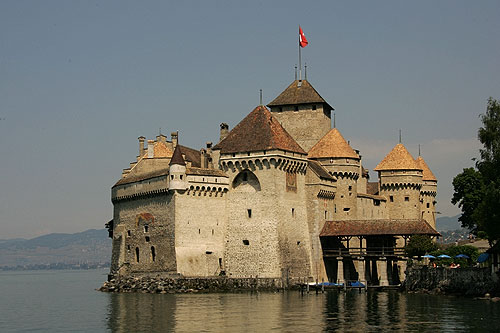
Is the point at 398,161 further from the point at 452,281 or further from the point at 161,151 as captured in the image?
the point at 452,281

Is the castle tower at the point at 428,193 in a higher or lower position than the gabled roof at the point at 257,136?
lower

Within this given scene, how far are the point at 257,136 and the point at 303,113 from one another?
41.9ft

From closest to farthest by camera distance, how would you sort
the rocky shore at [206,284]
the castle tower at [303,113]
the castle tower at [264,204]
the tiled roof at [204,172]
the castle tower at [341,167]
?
the rocky shore at [206,284], the castle tower at [264,204], the tiled roof at [204,172], the castle tower at [341,167], the castle tower at [303,113]

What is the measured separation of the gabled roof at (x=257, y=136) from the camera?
69.2 meters

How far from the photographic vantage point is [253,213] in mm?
68938

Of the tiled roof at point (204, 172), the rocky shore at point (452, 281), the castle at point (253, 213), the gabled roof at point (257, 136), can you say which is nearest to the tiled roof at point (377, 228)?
the castle at point (253, 213)

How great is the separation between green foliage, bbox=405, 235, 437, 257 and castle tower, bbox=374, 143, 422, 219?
17.8m

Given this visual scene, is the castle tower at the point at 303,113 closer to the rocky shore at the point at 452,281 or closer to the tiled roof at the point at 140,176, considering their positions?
the tiled roof at the point at 140,176

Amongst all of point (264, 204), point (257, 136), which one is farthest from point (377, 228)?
point (257, 136)

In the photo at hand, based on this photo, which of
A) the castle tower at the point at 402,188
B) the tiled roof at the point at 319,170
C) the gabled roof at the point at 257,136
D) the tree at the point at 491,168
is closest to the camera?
the tree at the point at 491,168

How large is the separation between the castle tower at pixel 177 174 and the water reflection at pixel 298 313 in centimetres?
926

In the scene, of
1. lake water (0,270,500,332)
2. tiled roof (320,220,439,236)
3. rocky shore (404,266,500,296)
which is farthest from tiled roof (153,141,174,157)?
rocky shore (404,266,500,296)

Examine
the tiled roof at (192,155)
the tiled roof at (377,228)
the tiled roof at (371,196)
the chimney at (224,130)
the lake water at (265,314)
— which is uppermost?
the chimney at (224,130)

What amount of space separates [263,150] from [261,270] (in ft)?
31.9
